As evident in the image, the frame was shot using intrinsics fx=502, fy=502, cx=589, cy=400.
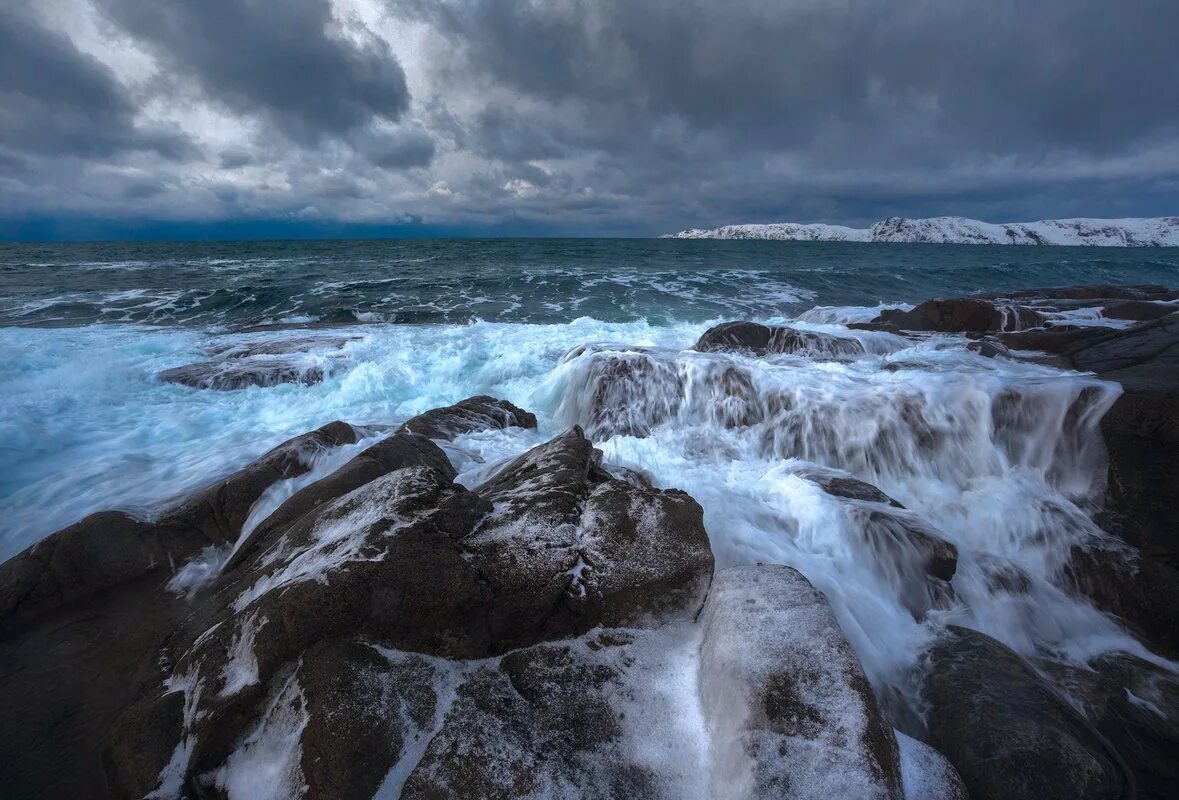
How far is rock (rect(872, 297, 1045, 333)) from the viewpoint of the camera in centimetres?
1209

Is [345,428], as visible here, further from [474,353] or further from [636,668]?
[474,353]

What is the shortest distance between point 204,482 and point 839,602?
6.71 m

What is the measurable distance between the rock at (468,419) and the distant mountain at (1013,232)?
142890 mm

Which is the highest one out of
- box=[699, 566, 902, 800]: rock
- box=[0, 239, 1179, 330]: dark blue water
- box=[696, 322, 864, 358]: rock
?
box=[699, 566, 902, 800]: rock

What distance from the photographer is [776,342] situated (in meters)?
11.3

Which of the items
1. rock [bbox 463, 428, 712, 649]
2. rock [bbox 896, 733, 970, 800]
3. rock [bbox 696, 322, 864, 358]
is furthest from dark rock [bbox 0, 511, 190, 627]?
rock [bbox 696, 322, 864, 358]

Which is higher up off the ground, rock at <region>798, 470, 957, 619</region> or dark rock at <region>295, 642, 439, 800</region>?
dark rock at <region>295, 642, 439, 800</region>

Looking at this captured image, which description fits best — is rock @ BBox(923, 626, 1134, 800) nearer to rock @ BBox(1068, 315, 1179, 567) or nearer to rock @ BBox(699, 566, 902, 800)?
rock @ BBox(699, 566, 902, 800)

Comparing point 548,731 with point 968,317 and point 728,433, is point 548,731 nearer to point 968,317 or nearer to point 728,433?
point 728,433

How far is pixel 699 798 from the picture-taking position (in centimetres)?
213

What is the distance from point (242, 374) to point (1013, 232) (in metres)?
200

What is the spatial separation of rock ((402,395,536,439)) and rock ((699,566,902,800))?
486cm

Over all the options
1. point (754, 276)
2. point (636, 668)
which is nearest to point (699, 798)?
point (636, 668)

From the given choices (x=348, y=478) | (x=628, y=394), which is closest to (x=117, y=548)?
(x=348, y=478)
